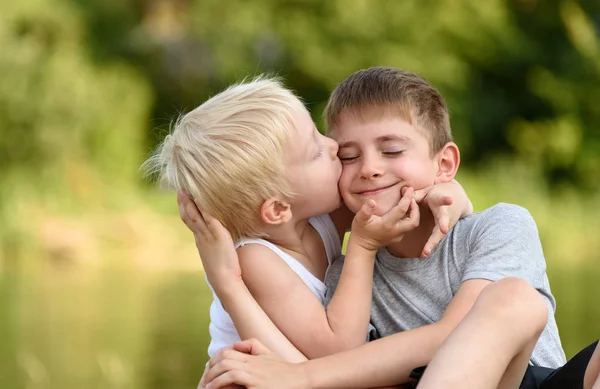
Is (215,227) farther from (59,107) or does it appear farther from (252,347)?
(59,107)

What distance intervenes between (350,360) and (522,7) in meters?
11.7

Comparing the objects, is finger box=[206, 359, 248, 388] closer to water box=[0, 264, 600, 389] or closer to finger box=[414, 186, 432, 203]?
finger box=[414, 186, 432, 203]

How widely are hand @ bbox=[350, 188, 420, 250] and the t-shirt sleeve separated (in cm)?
14

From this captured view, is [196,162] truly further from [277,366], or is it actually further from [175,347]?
[175,347]

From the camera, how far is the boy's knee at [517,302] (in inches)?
74.4

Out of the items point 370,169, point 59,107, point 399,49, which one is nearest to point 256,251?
point 370,169

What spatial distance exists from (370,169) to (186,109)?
8.02 meters

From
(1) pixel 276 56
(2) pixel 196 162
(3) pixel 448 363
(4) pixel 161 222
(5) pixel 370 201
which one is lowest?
(3) pixel 448 363

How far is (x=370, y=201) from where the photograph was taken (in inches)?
86.7

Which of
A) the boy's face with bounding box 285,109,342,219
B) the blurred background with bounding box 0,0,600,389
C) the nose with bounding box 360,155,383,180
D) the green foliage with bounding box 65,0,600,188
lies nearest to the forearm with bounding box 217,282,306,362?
the boy's face with bounding box 285,109,342,219

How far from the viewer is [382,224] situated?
2180 millimetres

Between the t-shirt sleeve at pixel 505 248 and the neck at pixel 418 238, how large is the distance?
0.11 metres

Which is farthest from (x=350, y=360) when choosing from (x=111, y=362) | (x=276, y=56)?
(x=276, y=56)

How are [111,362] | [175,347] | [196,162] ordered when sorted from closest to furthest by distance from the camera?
1. [196,162]
2. [111,362]
3. [175,347]
